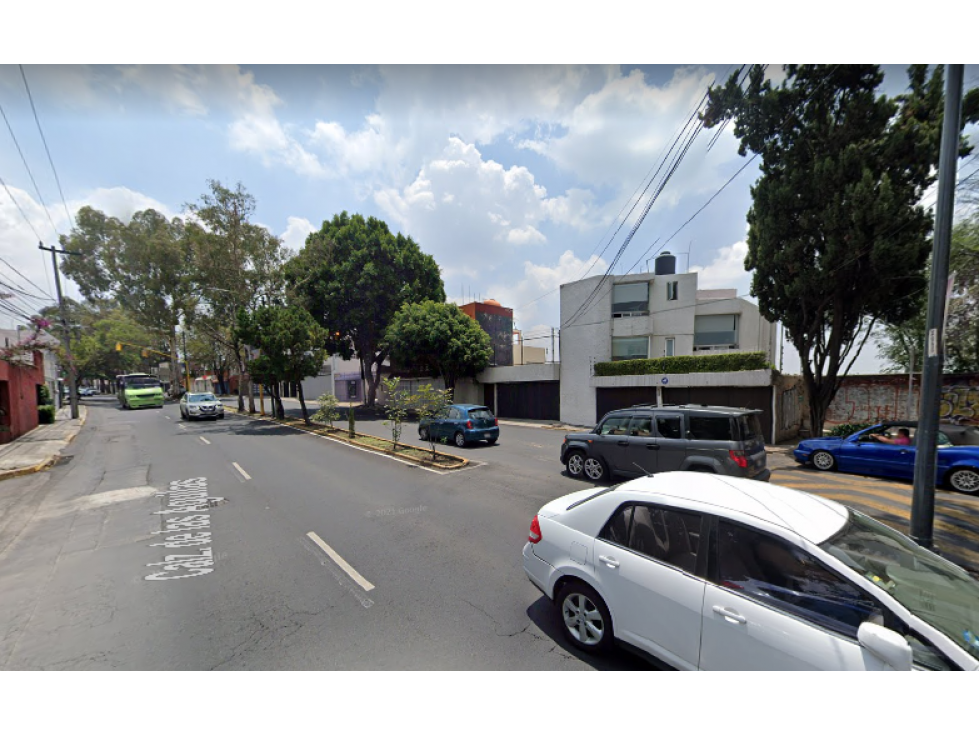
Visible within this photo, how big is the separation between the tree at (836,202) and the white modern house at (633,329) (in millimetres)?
6614

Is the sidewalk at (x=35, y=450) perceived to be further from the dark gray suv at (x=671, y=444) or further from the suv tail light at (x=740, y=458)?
the suv tail light at (x=740, y=458)

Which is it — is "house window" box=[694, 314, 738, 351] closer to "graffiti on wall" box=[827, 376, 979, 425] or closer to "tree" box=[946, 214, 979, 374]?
"graffiti on wall" box=[827, 376, 979, 425]

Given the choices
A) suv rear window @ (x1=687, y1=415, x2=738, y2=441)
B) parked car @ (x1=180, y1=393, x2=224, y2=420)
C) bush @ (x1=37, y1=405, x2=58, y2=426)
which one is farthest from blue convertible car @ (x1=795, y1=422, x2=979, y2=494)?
bush @ (x1=37, y1=405, x2=58, y2=426)

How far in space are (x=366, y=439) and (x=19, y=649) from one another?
10.8 metres

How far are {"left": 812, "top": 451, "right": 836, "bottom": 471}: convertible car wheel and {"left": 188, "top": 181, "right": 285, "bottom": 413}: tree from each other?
999 inches

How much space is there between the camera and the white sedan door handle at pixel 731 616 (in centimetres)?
216

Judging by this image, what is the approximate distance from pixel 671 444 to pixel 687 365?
934 cm

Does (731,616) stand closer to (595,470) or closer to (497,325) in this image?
(595,470)

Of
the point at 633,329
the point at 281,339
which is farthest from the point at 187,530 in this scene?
the point at 633,329

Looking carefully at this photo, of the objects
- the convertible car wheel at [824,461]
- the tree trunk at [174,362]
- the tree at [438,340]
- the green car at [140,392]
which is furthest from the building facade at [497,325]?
the tree trunk at [174,362]

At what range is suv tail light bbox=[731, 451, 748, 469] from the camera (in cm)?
607
